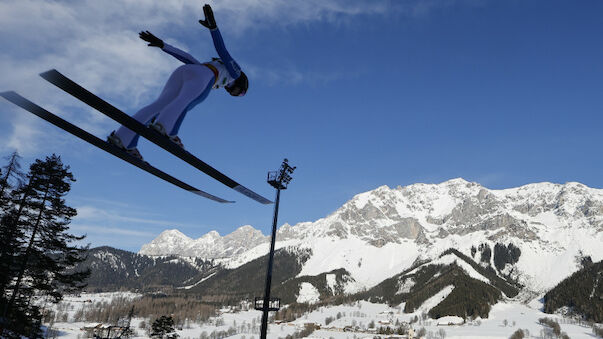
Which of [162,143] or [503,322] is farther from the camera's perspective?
[503,322]

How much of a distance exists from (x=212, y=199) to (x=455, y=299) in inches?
8550

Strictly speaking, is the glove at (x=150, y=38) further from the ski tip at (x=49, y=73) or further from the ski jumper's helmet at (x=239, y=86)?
the ski tip at (x=49, y=73)

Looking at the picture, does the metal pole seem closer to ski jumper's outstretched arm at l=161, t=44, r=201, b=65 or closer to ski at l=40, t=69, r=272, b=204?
ski at l=40, t=69, r=272, b=204

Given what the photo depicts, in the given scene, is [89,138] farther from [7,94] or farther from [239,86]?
[239,86]

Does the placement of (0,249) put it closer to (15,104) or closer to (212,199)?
(212,199)

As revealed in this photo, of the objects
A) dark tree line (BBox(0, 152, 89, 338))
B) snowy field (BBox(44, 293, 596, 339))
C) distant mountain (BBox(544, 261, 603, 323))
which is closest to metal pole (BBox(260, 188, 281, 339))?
dark tree line (BBox(0, 152, 89, 338))

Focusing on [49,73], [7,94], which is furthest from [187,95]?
[7,94]

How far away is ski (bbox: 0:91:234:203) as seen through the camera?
3.63m

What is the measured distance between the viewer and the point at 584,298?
180m

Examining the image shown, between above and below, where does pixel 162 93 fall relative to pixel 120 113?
above

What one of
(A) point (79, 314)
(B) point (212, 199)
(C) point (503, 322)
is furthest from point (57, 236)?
(A) point (79, 314)

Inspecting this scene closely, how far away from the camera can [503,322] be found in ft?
566

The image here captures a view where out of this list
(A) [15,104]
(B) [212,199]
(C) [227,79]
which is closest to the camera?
(A) [15,104]

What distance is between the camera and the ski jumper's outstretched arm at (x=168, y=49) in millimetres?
5309
